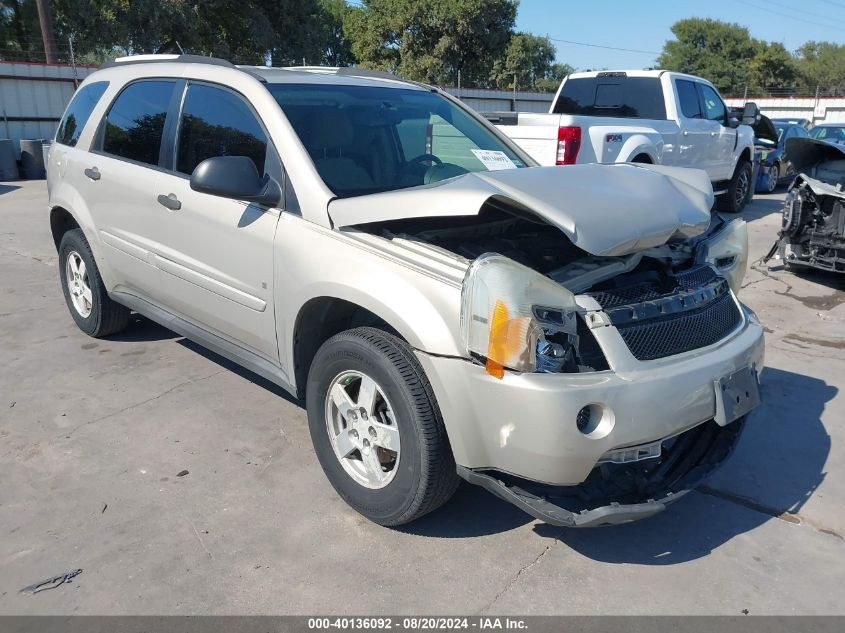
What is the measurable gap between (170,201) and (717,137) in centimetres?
918

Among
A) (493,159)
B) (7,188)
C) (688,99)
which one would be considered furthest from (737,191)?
(7,188)

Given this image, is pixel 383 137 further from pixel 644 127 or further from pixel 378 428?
pixel 644 127

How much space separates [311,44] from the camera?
33.8 meters

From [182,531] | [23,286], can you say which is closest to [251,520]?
[182,531]

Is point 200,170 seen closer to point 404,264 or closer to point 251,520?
point 404,264

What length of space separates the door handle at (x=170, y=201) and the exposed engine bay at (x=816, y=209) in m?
6.17

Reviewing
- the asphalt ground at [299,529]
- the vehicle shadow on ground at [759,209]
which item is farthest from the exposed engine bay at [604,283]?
the vehicle shadow on ground at [759,209]

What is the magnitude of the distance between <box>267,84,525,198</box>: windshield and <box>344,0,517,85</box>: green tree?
39975 mm

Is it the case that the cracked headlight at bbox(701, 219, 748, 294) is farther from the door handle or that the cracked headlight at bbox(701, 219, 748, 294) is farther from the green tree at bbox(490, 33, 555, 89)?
the green tree at bbox(490, 33, 555, 89)

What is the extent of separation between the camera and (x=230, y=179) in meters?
3.25

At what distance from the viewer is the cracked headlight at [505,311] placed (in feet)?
8.13

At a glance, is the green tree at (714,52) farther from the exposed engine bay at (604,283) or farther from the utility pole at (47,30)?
the exposed engine bay at (604,283)
